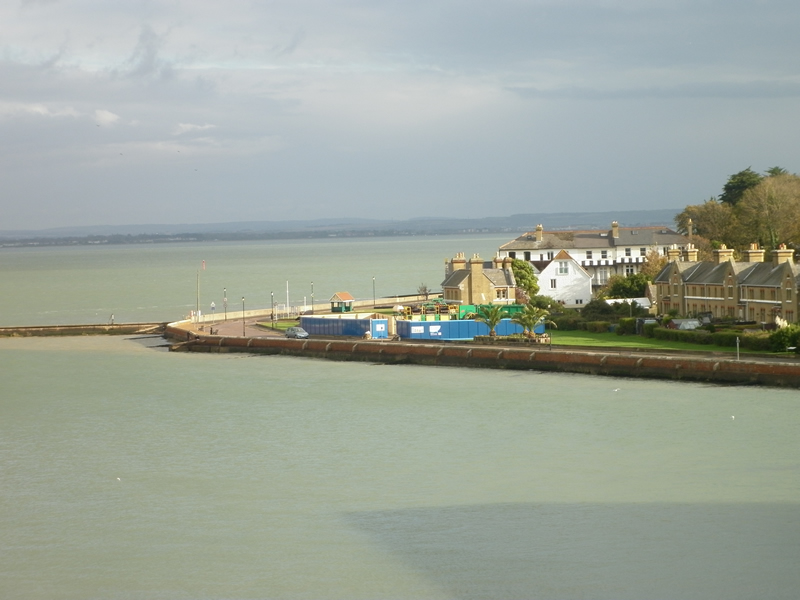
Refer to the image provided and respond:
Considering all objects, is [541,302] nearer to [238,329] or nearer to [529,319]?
[529,319]

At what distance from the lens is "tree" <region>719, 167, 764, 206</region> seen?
126000 millimetres

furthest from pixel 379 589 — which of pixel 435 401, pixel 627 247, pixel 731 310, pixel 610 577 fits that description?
pixel 627 247

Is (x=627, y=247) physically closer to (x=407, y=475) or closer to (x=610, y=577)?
(x=407, y=475)

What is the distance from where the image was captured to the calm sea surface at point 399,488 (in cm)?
2711

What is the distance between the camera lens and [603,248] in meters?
111

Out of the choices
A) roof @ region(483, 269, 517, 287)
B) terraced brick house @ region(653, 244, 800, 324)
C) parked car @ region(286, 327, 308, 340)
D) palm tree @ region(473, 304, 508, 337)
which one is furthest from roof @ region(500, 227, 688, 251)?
parked car @ region(286, 327, 308, 340)

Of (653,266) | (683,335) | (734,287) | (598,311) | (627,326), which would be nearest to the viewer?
(683,335)

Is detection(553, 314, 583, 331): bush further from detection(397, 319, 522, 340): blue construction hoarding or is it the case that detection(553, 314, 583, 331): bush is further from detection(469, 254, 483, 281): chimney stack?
detection(469, 254, 483, 281): chimney stack

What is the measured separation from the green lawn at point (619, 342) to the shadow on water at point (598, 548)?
1064 inches

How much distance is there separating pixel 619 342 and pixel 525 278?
25.3 m

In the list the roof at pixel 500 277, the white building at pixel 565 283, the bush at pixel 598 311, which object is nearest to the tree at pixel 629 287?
the bush at pixel 598 311

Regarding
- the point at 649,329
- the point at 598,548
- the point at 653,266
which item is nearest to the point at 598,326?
the point at 649,329

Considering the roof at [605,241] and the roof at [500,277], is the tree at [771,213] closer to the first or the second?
the roof at [605,241]

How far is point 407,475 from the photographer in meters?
36.9
